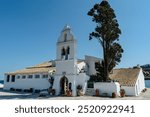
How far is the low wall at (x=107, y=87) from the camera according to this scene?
82.2ft

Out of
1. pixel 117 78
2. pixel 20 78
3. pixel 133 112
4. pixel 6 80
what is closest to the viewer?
pixel 133 112

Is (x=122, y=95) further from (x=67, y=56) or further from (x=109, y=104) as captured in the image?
(x=109, y=104)

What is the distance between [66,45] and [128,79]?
1109cm

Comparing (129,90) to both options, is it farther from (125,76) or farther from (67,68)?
(67,68)

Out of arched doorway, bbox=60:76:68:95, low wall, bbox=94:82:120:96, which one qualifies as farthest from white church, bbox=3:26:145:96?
low wall, bbox=94:82:120:96

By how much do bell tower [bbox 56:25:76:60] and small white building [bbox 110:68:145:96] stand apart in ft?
28.0

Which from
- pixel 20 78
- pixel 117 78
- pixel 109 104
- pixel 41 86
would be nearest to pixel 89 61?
pixel 117 78

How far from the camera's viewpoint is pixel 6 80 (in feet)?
123

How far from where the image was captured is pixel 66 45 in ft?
90.8

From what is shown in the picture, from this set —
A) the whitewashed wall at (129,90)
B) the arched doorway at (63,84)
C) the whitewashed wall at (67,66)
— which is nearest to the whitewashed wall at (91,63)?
the arched doorway at (63,84)

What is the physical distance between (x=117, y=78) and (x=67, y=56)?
912cm

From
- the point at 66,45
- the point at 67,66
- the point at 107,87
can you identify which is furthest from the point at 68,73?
the point at 107,87

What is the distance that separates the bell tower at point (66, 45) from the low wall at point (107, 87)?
553cm

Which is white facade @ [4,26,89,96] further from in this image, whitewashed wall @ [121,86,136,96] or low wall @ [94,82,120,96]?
whitewashed wall @ [121,86,136,96]
